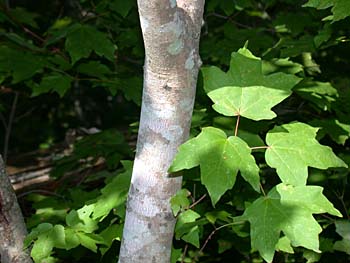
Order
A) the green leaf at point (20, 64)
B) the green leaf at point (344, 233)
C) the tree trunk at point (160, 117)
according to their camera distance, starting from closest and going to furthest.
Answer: the tree trunk at point (160, 117) → the green leaf at point (344, 233) → the green leaf at point (20, 64)

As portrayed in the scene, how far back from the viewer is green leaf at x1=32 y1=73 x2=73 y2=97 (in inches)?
104

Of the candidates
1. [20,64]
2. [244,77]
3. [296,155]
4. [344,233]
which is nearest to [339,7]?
[244,77]

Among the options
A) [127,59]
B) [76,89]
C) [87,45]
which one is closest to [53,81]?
[87,45]

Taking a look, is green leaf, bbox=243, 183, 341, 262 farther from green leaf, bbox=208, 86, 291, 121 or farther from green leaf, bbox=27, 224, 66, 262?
green leaf, bbox=27, 224, 66, 262

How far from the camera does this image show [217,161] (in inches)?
59.9

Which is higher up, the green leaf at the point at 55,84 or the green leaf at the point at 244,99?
the green leaf at the point at 244,99

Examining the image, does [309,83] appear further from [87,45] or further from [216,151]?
[87,45]

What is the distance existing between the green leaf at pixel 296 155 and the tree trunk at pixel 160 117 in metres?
0.28

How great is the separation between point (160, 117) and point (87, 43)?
1.29 m

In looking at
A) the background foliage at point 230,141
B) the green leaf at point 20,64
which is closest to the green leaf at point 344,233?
the background foliage at point 230,141

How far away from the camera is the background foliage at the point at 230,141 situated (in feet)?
5.23

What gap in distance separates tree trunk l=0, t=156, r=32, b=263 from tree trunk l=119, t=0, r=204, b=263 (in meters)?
0.44

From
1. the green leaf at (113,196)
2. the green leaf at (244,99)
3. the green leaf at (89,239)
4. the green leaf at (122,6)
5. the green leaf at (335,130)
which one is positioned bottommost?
the green leaf at (89,239)

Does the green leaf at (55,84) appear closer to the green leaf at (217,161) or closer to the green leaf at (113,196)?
the green leaf at (113,196)
